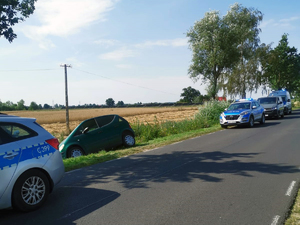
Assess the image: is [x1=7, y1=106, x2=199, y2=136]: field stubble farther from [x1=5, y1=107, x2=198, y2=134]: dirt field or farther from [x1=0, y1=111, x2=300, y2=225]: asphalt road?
[x1=0, y1=111, x2=300, y2=225]: asphalt road

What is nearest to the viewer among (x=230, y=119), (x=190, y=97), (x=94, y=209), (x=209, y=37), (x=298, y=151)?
(x=94, y=209)

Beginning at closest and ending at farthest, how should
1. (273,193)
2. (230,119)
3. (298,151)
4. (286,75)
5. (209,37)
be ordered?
(273,193)
(298,151)
(230,119)
(209,37)
(286,75)

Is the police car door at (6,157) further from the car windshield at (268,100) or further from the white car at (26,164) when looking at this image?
the car windshield at (268,100)

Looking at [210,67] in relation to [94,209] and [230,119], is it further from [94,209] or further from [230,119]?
[94,209]

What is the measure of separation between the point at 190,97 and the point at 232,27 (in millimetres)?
103584

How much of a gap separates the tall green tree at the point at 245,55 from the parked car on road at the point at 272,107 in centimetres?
1256

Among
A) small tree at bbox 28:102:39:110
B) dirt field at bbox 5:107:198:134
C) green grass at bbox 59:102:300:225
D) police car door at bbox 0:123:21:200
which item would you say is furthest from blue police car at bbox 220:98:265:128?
small tree at bbox 28:102:39:110

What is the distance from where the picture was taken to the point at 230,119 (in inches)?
821

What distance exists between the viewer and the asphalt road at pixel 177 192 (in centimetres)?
499

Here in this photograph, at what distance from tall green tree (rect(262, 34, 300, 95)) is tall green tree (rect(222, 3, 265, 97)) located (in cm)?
319

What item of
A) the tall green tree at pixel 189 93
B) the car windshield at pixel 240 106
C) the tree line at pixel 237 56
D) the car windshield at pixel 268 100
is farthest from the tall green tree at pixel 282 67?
the tall green tree at pixel 189 93

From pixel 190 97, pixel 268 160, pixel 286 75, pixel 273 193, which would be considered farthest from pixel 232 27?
pixel 190 97

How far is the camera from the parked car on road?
1109 inches

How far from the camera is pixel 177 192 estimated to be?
6.27 m
